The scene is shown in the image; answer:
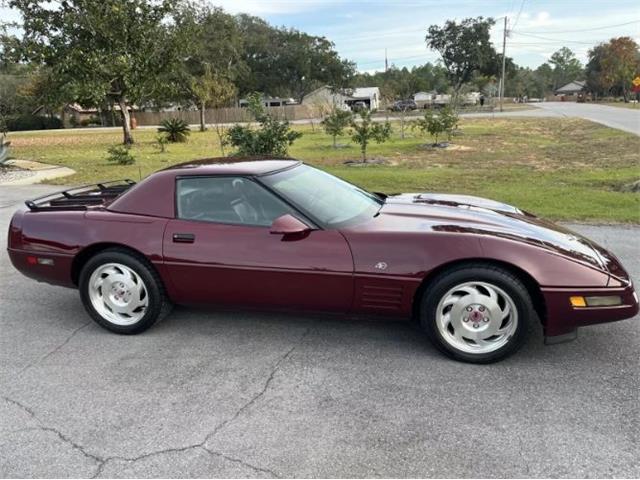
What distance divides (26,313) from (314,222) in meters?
2.75

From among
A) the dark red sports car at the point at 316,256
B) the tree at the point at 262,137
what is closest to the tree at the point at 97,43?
the tree at the point at 262,137

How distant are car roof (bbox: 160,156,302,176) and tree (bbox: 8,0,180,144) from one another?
58.2 ft

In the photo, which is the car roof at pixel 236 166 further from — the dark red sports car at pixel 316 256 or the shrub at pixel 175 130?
the shrub at pixel 175 130

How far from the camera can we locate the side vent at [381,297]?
Result: 3.38 meters

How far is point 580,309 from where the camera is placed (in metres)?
3.14

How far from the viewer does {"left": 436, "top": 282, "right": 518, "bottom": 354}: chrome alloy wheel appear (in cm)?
325

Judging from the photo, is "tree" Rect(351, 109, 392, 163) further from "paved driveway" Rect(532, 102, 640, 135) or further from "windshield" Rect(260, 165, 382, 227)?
"paved driveway" Rect(532, 102, 640, 135)

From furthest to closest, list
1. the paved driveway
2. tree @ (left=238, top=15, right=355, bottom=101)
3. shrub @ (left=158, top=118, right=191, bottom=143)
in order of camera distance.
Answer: tree @ (left=238, top=15, right=355, bottom=101) < the paved driveway < shrub @ (left=158, top=118, right=191, bottom=143)

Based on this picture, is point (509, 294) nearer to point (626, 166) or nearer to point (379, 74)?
point (626, 166)

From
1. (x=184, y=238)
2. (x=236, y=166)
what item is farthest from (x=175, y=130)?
(x=184, y=238)

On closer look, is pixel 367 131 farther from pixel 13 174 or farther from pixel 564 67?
pixel 564 67

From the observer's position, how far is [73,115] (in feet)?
202

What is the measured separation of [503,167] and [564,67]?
523ft

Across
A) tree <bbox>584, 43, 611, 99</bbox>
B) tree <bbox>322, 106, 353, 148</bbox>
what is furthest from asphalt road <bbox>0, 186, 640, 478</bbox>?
tree <bbox>584, 43, 611, 99</bbox>
